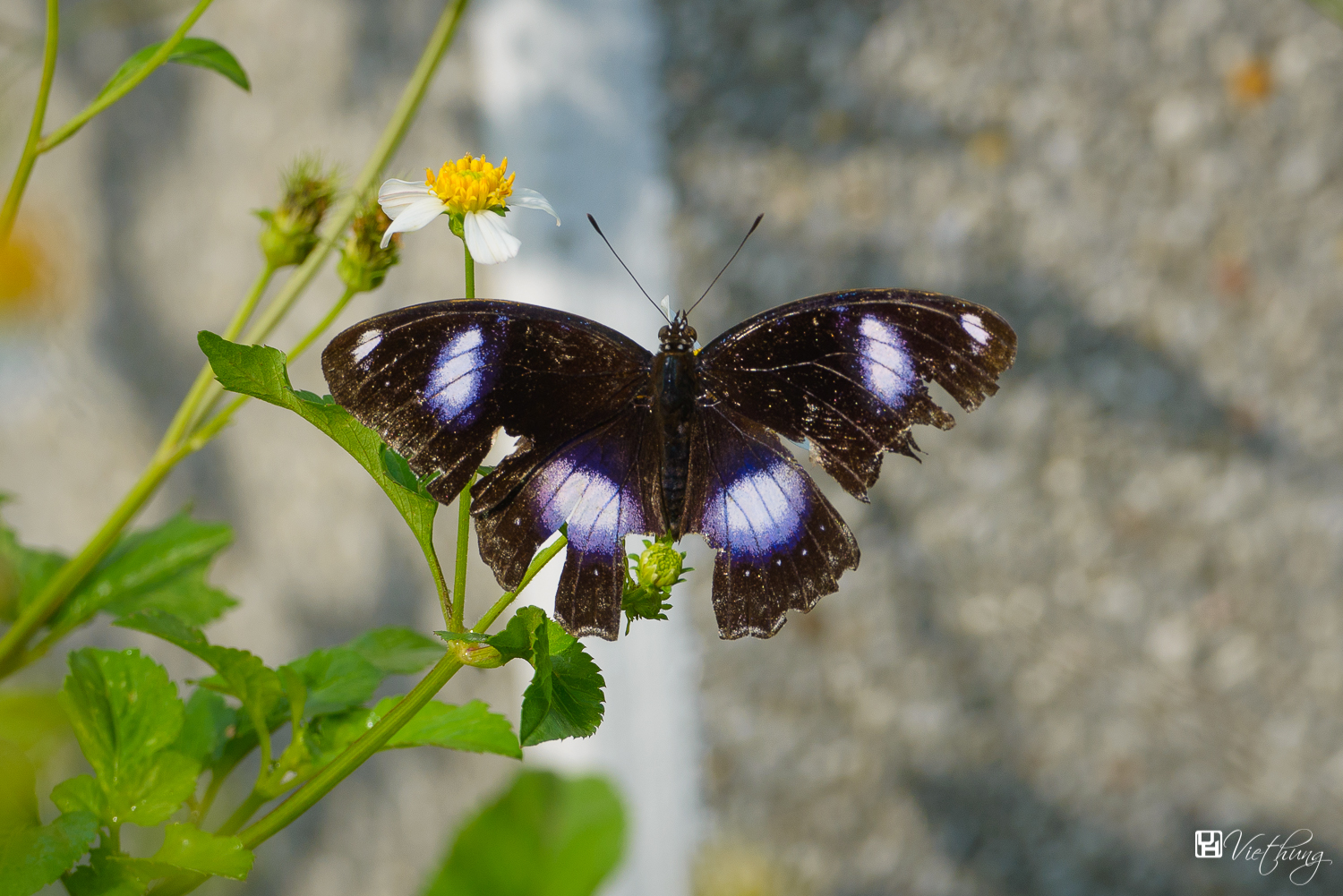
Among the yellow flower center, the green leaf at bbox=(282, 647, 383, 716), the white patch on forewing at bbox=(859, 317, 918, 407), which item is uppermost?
the white patch on forewing at bbox=(859, 317, 918, 407)

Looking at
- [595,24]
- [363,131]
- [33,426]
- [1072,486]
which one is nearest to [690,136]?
[595,24]

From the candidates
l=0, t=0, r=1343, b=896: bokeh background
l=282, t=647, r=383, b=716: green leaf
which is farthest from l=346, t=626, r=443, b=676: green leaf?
l=0, t=0, r=1343, b=896: bokeh background

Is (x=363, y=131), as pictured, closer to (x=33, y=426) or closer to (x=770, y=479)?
(x=33, y=426)

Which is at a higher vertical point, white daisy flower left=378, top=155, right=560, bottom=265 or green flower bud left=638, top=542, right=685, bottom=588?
white daisy flower left=378, top=155, right=560, bottom=265

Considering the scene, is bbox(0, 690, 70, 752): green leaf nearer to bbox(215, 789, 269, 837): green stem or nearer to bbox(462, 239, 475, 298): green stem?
bbox(215, 789, 269, 837): green stem

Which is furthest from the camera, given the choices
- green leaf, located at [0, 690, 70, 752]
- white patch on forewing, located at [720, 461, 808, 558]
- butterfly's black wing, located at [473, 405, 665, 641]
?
white patch on forewing, located at [720, 461, 808, 558]

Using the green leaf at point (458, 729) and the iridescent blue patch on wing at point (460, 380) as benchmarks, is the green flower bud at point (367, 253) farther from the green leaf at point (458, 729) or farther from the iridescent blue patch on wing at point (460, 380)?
the green leaf at point (458, 729)
